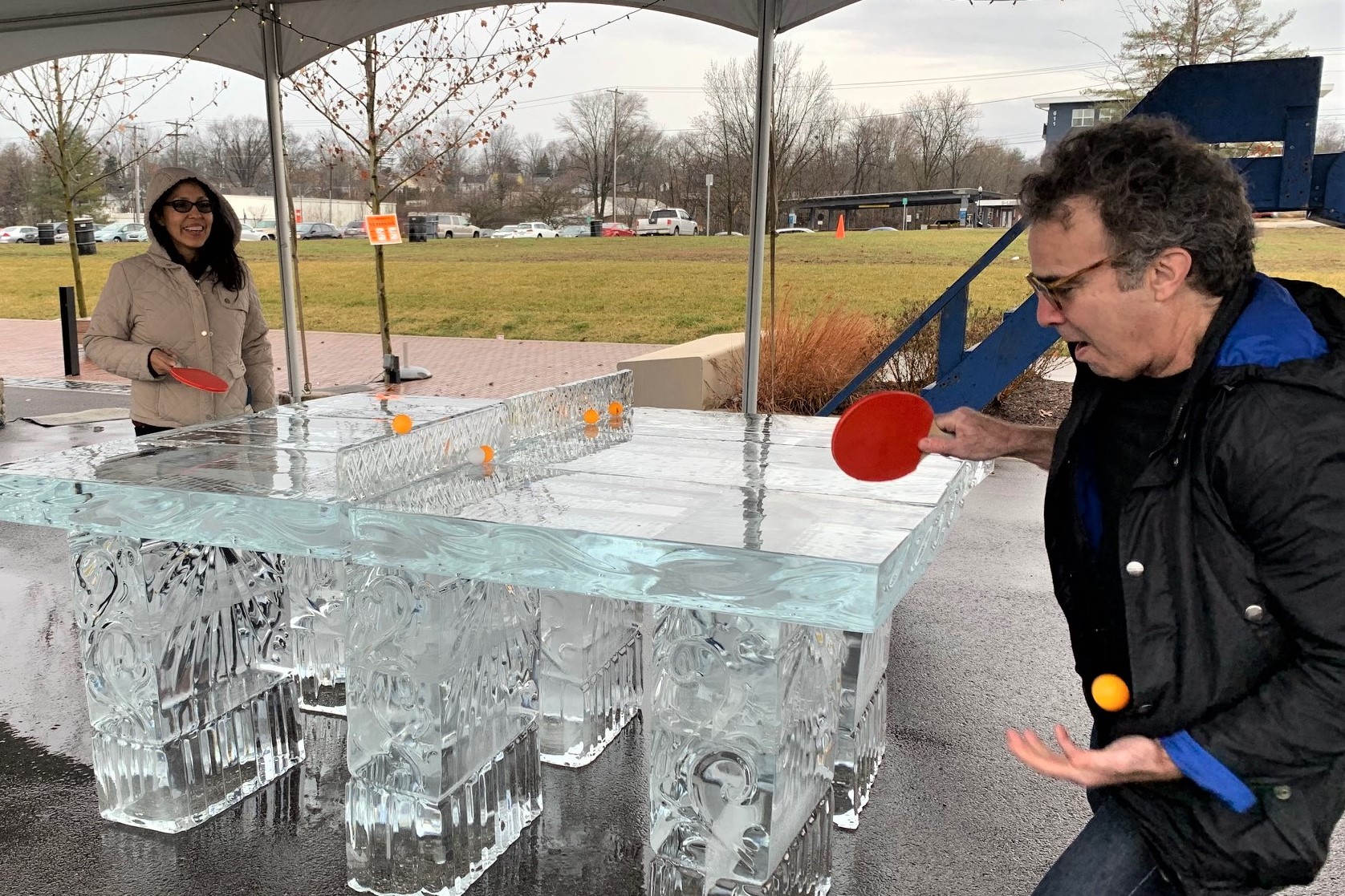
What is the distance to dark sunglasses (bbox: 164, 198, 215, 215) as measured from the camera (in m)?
3.32

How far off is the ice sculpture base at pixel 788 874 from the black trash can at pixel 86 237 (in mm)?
12849

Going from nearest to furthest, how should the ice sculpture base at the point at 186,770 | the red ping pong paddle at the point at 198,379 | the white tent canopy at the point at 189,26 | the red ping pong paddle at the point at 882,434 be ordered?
the red ping pong paddle at the point at 882,434 → the ice sculpture base at the point at 186,770 → the red ping pong paddle at the point at 198,379 → the white tent canopy at the point at 189,26

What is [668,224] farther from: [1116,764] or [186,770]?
[1116,764]

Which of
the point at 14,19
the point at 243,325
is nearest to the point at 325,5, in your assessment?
the point at 14,19

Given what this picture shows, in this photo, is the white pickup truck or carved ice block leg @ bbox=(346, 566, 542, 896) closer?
carved ice block leg @ bbox=(346, 566, 542, 896)

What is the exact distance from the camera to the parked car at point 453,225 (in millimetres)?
13102

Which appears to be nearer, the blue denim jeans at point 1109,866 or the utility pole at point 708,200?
the blue denim jeans at point 1109,866

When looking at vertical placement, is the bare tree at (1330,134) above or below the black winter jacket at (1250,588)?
above

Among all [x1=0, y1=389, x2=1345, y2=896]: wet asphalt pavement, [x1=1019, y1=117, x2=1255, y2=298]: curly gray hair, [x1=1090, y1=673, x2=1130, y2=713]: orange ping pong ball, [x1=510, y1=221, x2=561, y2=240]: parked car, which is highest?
[x1=510, y1=221, x2=561, y2=240]: parked car

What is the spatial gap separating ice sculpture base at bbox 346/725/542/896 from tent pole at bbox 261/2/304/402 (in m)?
5.85

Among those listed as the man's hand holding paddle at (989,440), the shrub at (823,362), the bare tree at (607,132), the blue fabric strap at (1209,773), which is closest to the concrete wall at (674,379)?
the shrub at (823,362)

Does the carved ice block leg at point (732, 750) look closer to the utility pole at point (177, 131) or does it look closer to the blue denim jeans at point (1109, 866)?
the blue denim jeans at point (1109, 866)

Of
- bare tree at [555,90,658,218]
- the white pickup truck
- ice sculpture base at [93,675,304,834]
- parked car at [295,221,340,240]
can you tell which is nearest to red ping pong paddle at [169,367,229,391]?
ice sculpture base at [93,675,304,834]

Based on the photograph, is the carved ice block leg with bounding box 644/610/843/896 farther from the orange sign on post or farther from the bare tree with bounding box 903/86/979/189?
the bare tree with bounding box 903/86/979/189
